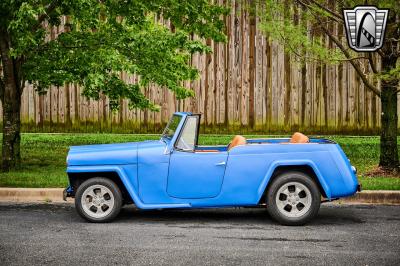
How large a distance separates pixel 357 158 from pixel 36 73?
20.1 ft

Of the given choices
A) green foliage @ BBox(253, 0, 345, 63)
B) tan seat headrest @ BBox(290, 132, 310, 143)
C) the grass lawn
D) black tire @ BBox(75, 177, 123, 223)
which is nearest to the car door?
black tire @ BBox(75, 177, 123, 223)

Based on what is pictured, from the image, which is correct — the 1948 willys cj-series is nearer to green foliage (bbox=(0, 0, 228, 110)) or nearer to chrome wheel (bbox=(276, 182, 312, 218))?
chrome wheel (bbox=(276, 182, 312, 218))

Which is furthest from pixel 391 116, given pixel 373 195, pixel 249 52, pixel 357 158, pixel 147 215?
pixel 147 215

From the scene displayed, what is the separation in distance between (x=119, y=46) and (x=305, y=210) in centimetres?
517

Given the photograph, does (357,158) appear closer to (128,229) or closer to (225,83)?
(225,83)

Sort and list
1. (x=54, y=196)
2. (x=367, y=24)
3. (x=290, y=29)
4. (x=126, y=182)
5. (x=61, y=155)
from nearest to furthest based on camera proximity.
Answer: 1. (x=126, y=182)
2. (x=54, y=196)
3. (x=367, y=24)
4. (x=290, y=29)
5. (x=61, y=155)

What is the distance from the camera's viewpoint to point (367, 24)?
1120 cm

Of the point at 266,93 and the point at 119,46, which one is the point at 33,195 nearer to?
the point at 119,46

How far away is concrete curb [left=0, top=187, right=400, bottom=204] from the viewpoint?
9.68 meters

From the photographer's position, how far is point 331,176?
812 cm

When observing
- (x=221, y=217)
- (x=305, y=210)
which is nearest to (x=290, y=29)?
(x=221, y=217)

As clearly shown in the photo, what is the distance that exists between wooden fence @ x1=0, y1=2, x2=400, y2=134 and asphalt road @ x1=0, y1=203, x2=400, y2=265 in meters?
5.47

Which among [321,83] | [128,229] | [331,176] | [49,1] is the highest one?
[49,1]

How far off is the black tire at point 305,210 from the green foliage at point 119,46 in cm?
384
